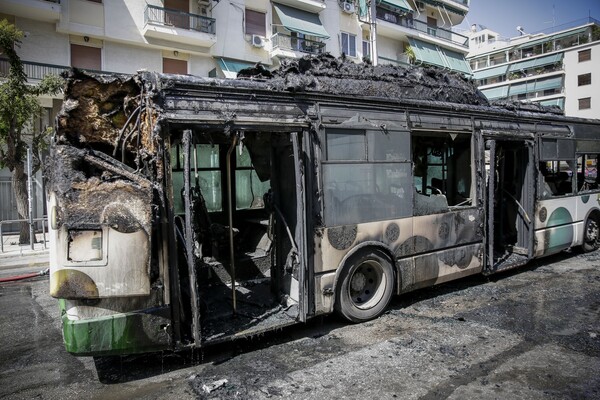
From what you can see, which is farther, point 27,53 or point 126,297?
point 27,53

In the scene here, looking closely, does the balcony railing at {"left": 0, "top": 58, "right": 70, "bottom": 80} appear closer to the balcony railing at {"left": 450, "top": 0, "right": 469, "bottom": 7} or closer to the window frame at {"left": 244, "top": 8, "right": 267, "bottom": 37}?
the window frame at {"left": 244, "top": 8, "right": 267, "bottom": 37}

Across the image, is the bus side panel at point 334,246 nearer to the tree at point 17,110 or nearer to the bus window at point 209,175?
the bus window at point 209,175

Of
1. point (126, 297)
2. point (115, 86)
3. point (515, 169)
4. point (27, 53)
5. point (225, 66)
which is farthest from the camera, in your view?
point (225, 66)

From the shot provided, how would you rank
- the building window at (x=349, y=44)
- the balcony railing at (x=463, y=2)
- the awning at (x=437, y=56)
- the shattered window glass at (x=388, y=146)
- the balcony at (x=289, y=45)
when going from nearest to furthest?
the shattered window glass at (x=388, y=146) → the balcony at (x=289, y=45) → the building window at (x=349, y=44) → the awning at (x=437, y=56) → the balcony railing at (x=463, y=2)

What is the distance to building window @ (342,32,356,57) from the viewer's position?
84.0ft

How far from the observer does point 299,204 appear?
4762 millimetres

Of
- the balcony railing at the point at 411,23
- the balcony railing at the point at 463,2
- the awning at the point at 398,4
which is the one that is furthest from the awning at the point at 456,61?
the awning at the point at 398,4

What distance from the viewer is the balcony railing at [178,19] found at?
18.5m

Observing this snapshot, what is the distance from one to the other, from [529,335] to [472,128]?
3442 millimetres

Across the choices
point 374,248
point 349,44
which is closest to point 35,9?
point 349,44

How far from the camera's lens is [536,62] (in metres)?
48.8

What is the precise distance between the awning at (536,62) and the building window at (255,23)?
3959 cm

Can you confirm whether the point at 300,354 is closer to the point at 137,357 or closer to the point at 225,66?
the point at 137,357

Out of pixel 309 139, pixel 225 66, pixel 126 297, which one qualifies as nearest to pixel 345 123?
pixel 309 139
